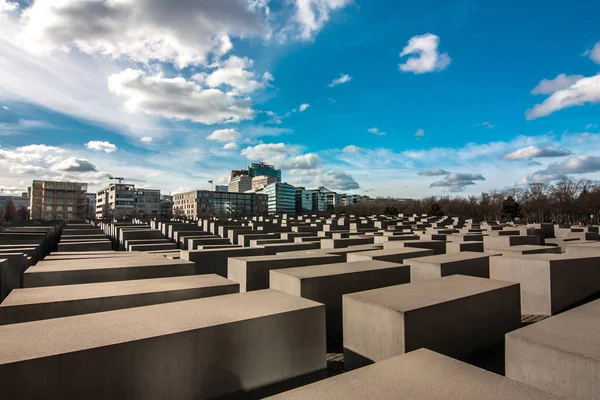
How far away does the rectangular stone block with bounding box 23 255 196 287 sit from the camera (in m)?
Answer: 6.55

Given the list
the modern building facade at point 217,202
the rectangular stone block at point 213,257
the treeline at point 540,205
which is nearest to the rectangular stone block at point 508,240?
the rectangular stone block at point 213,257

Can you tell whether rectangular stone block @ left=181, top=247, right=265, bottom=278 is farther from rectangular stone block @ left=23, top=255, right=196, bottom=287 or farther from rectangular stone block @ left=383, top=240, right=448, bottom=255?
rectangular stone block @ left=383, top=240, right=448, bottom=255

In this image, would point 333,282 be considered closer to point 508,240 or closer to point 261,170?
point 508,240

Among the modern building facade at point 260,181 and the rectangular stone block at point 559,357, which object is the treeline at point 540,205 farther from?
the modern building facade at point 260,181

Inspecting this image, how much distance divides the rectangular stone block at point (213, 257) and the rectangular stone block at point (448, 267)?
4706 millimetres

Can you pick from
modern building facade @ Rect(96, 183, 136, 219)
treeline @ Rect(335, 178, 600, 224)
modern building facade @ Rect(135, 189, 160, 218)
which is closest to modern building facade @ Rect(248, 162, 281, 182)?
modern building facade @ Rect(135, 189, 160, 218)

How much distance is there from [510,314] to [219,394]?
4876mm

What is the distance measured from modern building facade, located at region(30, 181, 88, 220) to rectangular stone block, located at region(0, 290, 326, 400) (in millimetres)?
108162

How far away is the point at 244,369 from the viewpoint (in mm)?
3805

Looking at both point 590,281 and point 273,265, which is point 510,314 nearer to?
point 590,281

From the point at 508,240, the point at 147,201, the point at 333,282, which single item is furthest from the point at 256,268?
the point at 147,201

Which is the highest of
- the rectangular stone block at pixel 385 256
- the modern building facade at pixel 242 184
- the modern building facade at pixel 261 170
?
the modern building facade at pixel 261 170

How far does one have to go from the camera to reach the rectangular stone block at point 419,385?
2.46m

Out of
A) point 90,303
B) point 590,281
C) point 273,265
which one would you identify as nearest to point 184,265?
point 273,265
